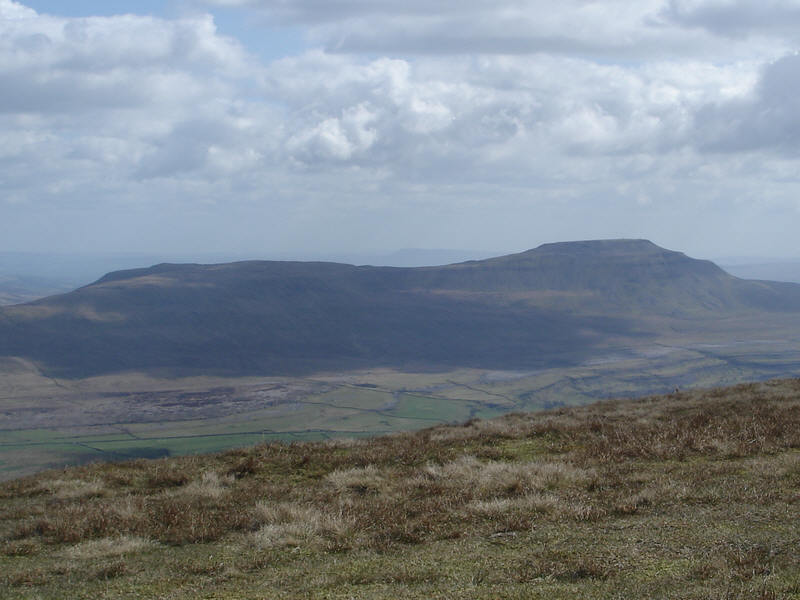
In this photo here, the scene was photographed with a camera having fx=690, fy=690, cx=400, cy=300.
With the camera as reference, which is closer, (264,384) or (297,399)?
(297,399)

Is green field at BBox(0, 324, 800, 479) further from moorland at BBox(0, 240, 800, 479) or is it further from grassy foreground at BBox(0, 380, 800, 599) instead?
grassy foreground at BBox(0, 380, 800, 599)

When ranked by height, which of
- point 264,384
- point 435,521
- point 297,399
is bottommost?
point 297,399

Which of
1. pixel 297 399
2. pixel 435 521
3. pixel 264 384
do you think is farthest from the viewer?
pixel 264 384

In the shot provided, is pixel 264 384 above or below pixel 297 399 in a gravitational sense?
above

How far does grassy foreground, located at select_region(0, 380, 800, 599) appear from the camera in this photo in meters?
7.89

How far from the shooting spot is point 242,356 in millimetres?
188125

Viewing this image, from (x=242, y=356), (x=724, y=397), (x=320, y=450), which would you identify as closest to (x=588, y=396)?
(x=242, y=356)

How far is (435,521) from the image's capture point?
1052cm

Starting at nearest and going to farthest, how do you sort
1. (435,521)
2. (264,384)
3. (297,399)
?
(435,521)
(297,399)
(264,384)

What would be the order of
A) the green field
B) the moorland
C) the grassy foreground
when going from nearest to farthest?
Result: the grassy foreground → the green field → the moorland

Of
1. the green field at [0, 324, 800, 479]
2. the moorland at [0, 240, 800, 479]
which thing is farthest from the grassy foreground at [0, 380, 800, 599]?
the green field at [0, 324, 800, 479]

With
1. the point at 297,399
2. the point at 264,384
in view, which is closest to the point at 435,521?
the point at 297,399

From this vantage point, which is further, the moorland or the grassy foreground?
the moorland

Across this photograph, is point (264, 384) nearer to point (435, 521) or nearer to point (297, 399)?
point (297, 399)
